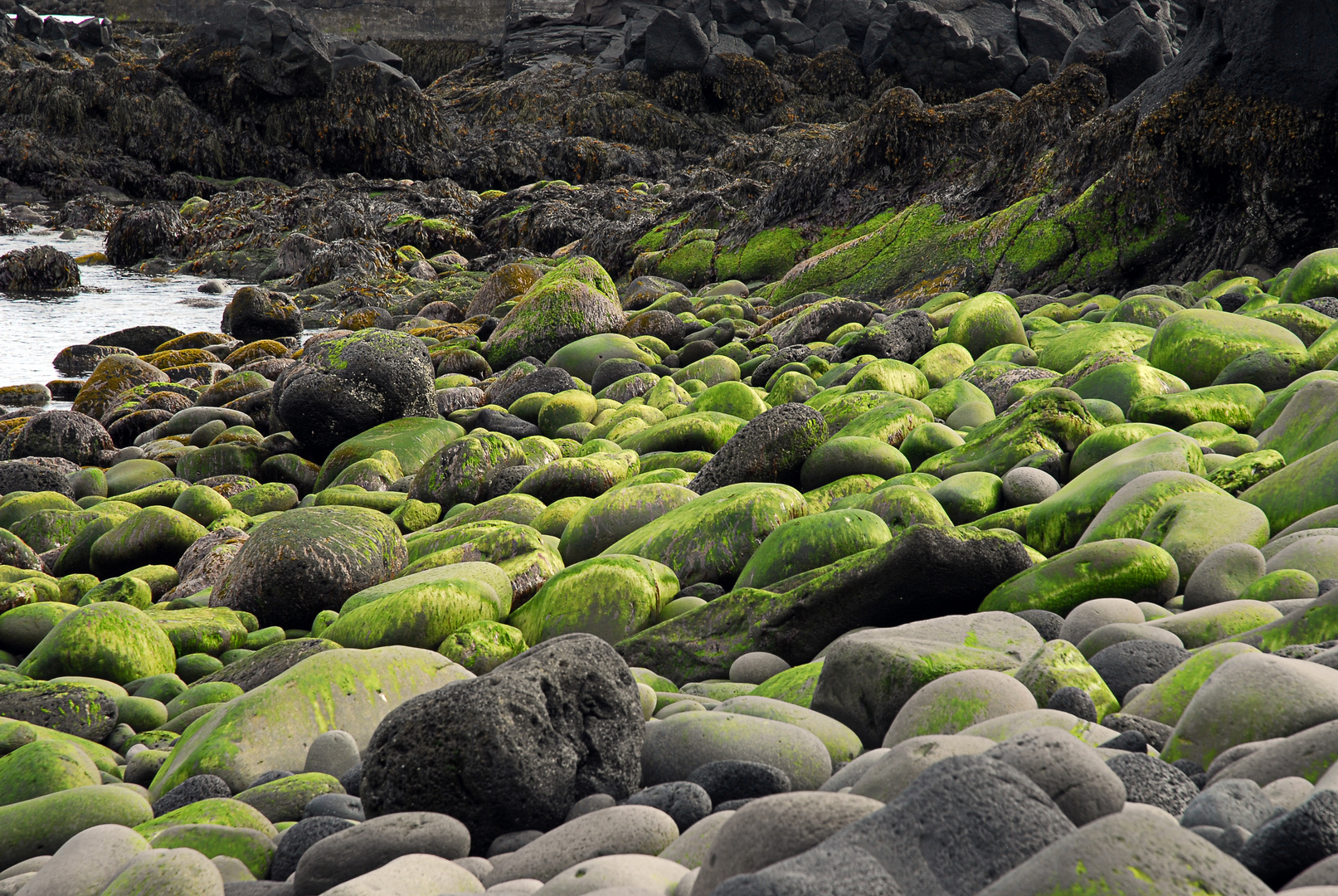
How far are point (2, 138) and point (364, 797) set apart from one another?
2791cm

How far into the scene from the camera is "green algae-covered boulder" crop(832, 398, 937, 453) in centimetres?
471

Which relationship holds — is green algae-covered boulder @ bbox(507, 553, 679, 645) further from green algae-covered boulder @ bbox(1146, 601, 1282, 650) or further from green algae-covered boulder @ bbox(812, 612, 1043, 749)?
green algae-covered boulder @ bbox(1146, 601, 1282, 650)

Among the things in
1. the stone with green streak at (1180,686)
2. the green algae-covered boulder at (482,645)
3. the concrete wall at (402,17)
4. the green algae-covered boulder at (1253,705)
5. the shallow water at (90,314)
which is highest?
the concrete wall at (402,17)

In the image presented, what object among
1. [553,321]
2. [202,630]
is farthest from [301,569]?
[553,321]

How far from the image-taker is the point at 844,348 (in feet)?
21.8

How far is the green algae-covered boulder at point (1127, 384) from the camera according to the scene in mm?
4492

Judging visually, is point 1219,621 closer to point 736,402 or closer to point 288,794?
point 288,794

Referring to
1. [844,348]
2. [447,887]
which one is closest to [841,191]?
[844,348]

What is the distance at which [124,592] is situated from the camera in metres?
4.62

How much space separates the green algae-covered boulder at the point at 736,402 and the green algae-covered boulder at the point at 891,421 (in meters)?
0.89

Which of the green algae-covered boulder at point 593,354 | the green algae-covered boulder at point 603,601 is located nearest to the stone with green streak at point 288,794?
the green algae-covered boulder at point 603,601

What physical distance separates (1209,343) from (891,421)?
5.13ft

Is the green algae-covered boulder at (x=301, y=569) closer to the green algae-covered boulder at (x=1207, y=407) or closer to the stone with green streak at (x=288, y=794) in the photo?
the stone with green streak at (x=288, y=794)

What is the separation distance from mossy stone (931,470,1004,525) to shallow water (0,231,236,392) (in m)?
10.1
